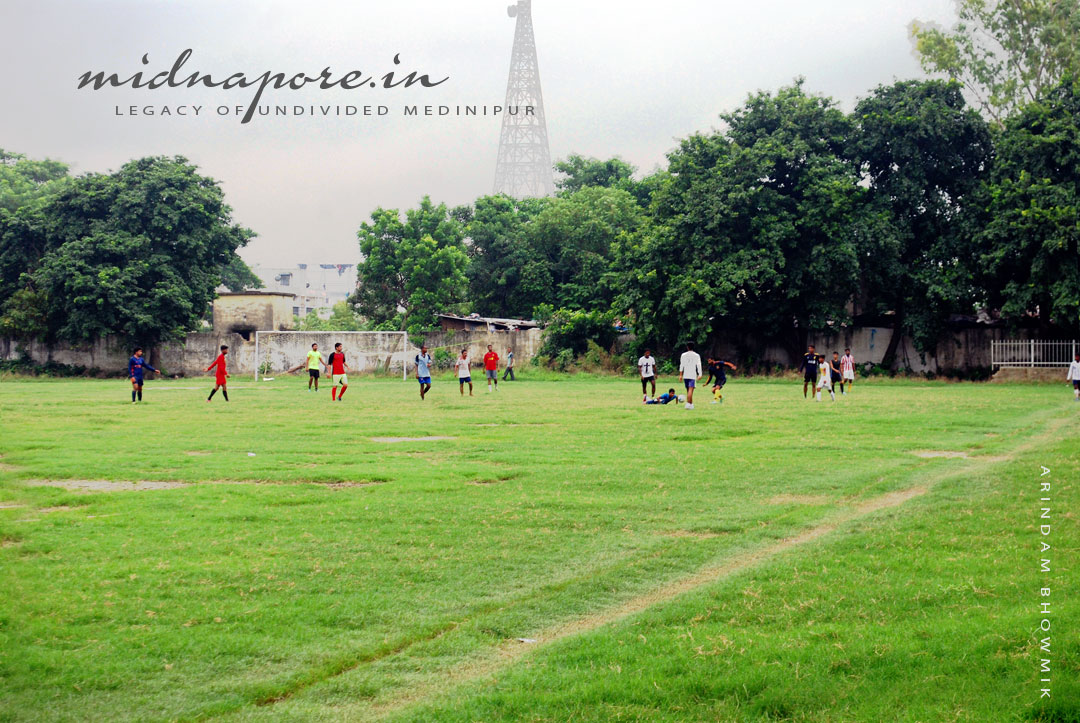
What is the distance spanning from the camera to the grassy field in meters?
4.80

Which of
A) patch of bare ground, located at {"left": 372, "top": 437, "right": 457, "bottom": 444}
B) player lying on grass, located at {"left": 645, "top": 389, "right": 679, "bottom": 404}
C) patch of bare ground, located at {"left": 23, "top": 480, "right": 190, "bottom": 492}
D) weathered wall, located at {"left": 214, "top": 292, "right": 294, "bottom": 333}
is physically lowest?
patch of bare ground, located at {"left": 23, "top": 480, "right": 190, "bottom": 492}

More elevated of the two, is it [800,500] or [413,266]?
[413,266]

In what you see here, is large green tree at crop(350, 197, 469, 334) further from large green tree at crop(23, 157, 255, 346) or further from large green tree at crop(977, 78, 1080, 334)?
large green tree at crop(977, 78, 1080, 334)

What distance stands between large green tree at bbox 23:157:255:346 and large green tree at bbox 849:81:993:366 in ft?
102

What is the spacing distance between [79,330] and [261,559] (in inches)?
1655

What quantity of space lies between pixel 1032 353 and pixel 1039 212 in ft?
20.2

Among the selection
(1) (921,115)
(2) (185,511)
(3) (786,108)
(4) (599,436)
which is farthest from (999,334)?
(2) (185,511)

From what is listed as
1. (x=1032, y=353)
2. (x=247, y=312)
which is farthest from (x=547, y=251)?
(x=1032, y=353)

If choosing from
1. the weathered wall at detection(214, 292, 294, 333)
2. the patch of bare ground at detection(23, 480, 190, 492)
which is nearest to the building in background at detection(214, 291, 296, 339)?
the weathered wall at detection(214, 292, 294, 333)

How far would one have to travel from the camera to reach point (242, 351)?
48844 mm

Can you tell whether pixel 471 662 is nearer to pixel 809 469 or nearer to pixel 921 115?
pixel 809 469

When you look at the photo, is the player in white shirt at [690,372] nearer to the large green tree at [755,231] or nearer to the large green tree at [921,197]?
Result: the large green tree at [755,231]

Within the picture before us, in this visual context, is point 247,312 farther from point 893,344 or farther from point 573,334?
point 893,344

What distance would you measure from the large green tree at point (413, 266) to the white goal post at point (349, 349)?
12.3ft
